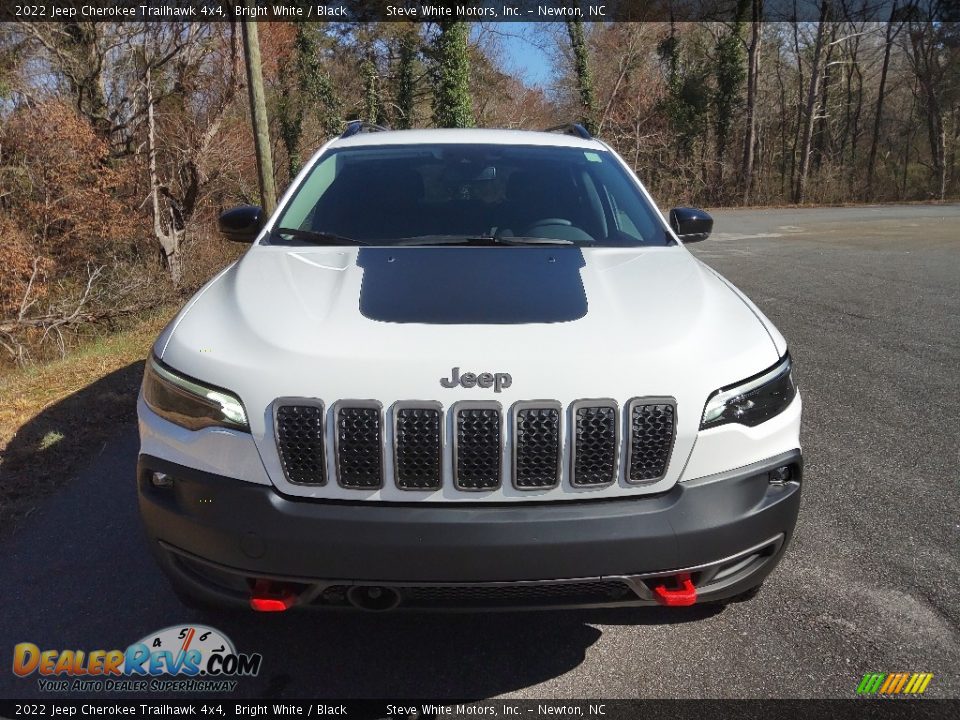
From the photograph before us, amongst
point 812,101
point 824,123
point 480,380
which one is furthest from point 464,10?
point 480,380

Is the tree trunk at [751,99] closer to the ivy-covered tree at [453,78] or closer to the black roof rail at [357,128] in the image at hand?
the ivy-covered tree at [453,78]

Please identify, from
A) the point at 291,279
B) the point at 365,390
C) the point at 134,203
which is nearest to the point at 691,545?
the point at 365,390

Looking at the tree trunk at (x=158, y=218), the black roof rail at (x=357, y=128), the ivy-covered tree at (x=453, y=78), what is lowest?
the tree trunk at (x=158, y=218)

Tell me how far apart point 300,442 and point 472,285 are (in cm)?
83

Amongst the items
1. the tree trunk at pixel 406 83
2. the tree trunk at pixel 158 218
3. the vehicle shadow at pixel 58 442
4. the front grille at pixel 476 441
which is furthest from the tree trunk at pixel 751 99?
the front grille at pixel 476 441

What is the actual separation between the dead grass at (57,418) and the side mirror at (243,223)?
162cm

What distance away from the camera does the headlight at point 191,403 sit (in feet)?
6.89

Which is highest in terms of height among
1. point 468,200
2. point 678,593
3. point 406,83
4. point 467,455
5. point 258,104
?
point 406,83

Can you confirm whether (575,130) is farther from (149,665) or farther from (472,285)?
(149,665)

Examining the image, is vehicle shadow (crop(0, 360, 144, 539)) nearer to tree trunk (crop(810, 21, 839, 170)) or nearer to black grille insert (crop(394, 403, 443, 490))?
black grille insert (crop(394, 403, 443, 490))

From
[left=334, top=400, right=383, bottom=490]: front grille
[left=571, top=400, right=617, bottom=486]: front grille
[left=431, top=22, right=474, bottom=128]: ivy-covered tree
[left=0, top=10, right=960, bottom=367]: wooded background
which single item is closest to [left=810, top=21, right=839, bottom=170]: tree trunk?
[left=0, top=10, right=960, bottom=367]: wooded background

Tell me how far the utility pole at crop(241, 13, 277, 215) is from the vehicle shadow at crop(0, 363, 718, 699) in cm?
904

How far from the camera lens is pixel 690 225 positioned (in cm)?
368

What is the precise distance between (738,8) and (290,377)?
3817cm
